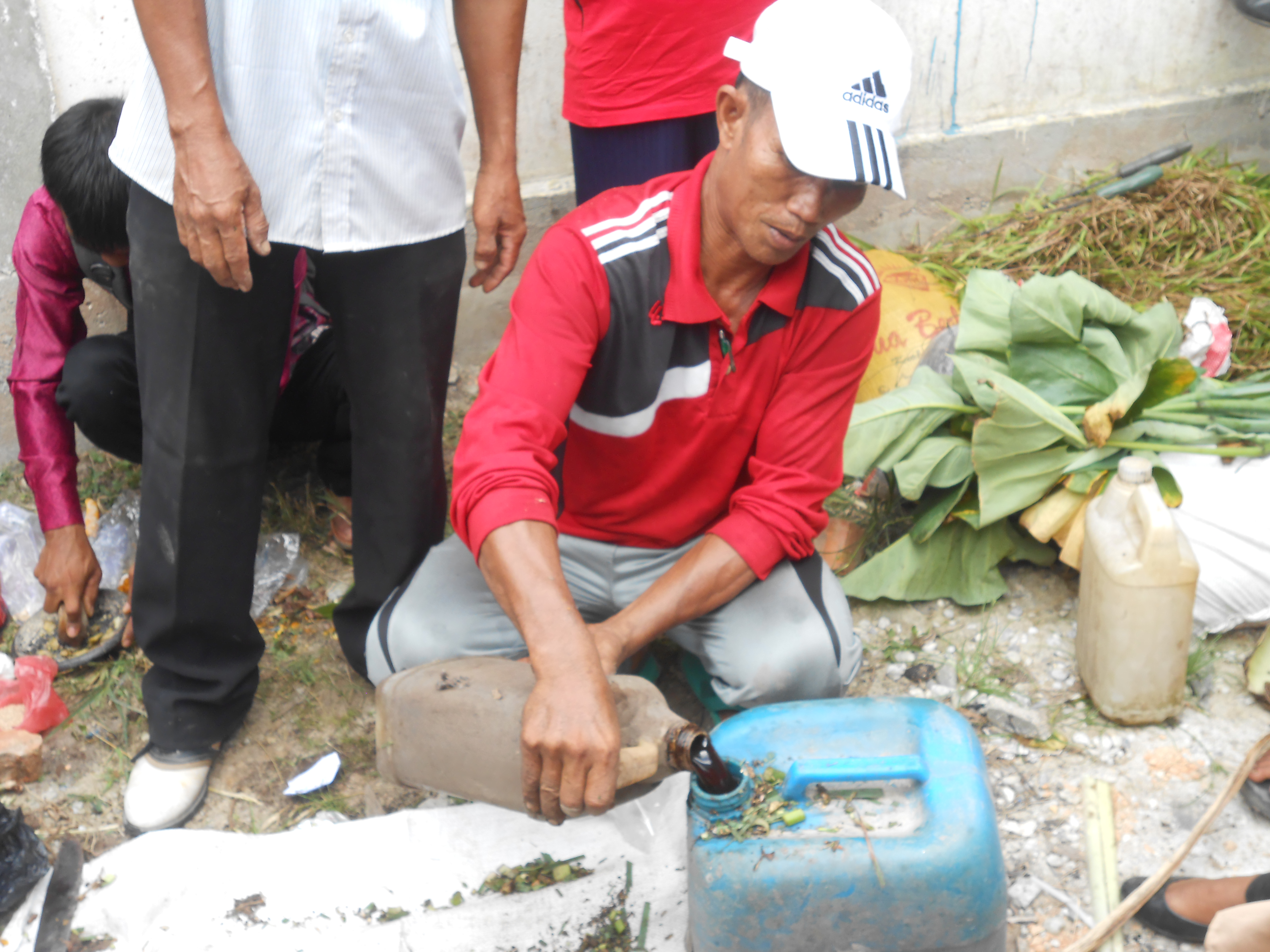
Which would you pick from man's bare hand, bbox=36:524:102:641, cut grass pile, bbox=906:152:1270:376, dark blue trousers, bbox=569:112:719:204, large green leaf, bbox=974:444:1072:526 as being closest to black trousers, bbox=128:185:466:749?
man's bare hand, bbox=36:524:102:641

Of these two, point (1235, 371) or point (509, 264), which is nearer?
point (509, 264)

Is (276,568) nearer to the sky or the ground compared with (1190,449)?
nearer to the ground

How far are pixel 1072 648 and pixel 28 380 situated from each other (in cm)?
262

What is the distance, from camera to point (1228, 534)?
2596 mm

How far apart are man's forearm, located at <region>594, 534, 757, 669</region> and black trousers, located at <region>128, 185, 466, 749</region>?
65cm

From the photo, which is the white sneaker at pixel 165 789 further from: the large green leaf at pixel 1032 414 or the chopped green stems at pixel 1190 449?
the chopped green stems at pixel 1190 449

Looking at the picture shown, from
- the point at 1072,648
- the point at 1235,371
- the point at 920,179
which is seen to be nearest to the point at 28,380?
the point at 1072,648

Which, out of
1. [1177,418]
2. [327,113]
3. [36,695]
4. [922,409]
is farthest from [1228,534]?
[36,695]

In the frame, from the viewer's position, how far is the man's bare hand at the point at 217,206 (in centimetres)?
183

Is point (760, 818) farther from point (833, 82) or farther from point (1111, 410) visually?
point (1111, 410)

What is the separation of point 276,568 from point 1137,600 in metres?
2.13

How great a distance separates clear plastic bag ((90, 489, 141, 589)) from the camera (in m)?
2.91

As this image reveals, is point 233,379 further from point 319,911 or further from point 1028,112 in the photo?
point 1028,112

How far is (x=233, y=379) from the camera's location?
2.12 m
